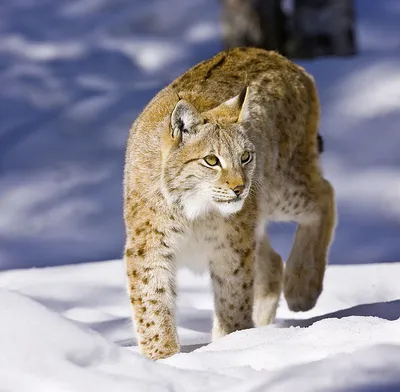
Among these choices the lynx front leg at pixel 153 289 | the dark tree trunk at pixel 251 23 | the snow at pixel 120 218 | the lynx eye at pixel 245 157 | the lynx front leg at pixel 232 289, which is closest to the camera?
the snow at pixel 120 218

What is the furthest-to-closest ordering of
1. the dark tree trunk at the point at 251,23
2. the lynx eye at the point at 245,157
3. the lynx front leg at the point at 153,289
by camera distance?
the dark tree trunk at the point at 251,23, the lynx front leg at the point at 153,289, the lynx eye at the point at 245,157

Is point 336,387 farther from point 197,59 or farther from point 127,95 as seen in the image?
point 197,59

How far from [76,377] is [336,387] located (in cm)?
74

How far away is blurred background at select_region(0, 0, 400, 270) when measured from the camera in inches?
290

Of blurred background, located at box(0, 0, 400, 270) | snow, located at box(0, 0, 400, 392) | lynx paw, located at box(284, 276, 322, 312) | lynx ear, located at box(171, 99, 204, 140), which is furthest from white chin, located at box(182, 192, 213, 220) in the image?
blurred background, located at box(0, 0, 400, 270)

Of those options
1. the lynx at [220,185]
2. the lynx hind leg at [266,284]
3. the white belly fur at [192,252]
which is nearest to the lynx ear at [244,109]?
the lynx at [220,185]

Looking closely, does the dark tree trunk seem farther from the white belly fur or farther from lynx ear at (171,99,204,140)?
lynx ear at (171,99,204,140)

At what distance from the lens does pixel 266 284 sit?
18.4 feet

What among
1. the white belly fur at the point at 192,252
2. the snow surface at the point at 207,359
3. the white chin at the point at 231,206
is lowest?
the white belly fur at the point at 192,252

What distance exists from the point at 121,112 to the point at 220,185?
505 cm

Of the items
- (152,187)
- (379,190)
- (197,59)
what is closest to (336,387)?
(152,187)

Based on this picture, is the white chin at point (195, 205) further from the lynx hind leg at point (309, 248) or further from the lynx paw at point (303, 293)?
the lynx paw at point (303, 293)

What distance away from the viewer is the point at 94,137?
9.06 m

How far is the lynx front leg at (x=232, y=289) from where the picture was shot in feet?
15.6
